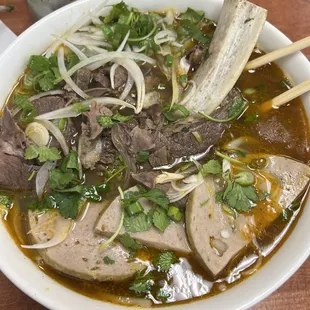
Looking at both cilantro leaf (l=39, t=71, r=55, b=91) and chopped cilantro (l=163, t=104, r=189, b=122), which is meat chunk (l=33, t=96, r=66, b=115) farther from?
chopped cilantro (l=163, t=104, r=189, b=122)

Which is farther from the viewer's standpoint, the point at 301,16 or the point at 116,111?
the point at 301,16

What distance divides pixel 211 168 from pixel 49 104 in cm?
76

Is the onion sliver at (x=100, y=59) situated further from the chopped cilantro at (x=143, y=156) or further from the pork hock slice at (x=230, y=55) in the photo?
the chopped cilantro at (x=143, y=156)

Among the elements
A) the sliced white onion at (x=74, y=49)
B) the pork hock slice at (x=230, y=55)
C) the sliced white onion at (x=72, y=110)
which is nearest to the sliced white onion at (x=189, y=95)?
the pork hock slice at (x=230, y=55)

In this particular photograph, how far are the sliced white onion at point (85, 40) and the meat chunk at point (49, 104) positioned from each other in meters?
0.31

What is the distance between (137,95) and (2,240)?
84 centimetres

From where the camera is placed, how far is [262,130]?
1.99 m

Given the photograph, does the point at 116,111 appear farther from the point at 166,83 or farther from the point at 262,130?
the point at 262,130

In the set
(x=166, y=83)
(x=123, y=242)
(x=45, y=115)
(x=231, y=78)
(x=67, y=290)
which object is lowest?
(x=67, y=290)

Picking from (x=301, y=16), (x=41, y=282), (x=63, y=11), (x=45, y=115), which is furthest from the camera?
(x=301, y=16)

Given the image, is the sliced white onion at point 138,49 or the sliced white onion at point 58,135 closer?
the sliced white onion at point 58,135

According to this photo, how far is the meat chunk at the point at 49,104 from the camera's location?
193cm

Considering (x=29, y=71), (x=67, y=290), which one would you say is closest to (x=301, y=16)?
(x=29, y=71)

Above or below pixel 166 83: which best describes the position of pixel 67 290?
below
